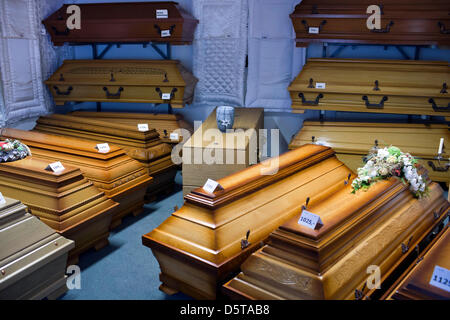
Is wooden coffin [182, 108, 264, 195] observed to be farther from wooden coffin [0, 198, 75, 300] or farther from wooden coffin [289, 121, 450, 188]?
wooden coffin [0, 198, 75, 300]

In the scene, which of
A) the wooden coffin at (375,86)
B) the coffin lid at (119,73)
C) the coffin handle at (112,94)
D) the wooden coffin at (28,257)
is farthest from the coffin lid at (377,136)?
the wooden coffin at (28,257)

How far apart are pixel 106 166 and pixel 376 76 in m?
2.76

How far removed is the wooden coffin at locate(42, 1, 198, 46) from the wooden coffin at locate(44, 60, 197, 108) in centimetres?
33

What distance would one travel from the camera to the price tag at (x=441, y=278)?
1.66 m

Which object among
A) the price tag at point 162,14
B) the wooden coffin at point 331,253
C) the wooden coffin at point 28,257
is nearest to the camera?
the wooden coffin at point 331,253

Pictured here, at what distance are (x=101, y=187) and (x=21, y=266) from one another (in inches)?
45.0

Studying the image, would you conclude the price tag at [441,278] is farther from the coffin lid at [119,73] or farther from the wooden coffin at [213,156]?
the coffin lid at [119,73]

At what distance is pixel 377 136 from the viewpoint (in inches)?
159

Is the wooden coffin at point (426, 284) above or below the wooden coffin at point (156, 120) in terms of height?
below

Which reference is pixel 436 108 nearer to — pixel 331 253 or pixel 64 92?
pixel 331 253

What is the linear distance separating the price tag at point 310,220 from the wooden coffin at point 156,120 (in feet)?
8.64

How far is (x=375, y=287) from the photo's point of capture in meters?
1.91

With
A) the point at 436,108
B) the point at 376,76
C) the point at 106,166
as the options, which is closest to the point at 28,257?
the point at 106,166

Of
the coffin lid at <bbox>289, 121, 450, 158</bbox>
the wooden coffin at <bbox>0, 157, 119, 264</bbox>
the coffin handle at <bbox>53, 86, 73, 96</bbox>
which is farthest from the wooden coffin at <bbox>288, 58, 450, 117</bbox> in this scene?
the coffin handle at <bbox>53, 86, 73, 96</bbox>
